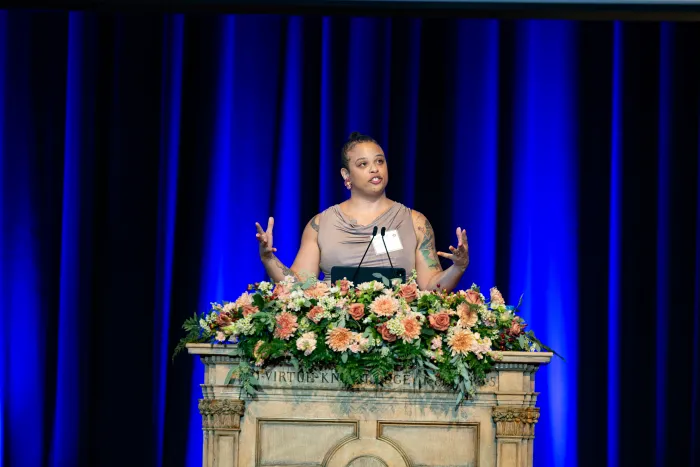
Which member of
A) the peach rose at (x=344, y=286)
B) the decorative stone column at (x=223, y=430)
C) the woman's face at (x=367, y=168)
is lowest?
the decorative stone column at (x=223, y=430)

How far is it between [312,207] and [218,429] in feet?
8.38

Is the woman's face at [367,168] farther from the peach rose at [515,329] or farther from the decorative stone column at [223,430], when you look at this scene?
the decorative stone column at [223,430]

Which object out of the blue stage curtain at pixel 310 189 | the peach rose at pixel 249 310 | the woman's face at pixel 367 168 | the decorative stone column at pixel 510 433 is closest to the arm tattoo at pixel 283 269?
the woman's face at pixel 367 168

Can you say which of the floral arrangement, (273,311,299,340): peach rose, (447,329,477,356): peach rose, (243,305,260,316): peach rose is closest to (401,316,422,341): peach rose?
the floral arrangement

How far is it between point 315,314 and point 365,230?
107 cm

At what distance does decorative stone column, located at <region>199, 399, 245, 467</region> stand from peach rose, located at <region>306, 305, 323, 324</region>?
35 cm

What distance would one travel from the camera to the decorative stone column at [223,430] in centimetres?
323

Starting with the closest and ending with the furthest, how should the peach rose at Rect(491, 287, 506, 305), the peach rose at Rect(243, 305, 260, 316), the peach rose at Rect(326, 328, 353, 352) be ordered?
the peach rose at Rect(326, 328, 353, 352), the peach rose at Rect(243, 305, 260, 316), the peach rose at Rect(491, 287, 506, 305)

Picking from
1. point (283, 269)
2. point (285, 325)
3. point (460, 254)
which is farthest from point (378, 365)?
point (283, 269)

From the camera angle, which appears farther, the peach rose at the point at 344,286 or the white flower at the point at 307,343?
the peach rose at the point at 344,286

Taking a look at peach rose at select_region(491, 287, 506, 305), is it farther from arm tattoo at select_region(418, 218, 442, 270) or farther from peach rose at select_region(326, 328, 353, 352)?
arm tattoo at select_region(418, 218, 442, 270)

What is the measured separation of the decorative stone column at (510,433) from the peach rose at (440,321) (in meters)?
0.31

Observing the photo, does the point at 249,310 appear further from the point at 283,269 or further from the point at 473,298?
the point at 283,269

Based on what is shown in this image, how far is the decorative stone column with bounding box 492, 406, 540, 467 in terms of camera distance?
3.22m
